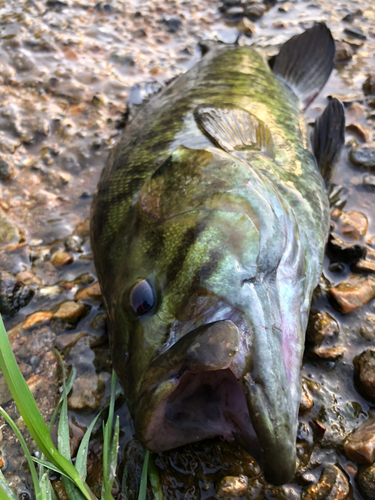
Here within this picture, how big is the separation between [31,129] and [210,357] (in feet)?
11.6

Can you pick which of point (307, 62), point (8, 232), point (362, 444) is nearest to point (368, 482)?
point (362, 444)

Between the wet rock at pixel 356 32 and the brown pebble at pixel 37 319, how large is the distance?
5577 mm

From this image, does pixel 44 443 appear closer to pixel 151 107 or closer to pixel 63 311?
pixel 63 311

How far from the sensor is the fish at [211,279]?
53.8 inches

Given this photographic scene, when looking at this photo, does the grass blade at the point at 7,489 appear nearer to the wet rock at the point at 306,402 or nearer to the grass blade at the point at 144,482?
the grass blade at the point at 144,482

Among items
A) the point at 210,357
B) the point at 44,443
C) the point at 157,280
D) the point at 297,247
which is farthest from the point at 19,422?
the point at 297,247

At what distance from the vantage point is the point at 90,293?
107 inches

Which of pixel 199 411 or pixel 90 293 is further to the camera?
pixel 90 293

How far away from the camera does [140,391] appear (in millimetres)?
1516

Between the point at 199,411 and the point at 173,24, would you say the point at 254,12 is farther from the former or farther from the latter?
the point at 199,411

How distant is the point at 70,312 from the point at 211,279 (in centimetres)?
143

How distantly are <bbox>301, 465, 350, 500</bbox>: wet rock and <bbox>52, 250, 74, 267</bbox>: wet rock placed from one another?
2.16m

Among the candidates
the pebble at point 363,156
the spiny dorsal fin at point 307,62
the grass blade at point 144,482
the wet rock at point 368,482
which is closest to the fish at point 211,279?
the grass blade at point 144,482

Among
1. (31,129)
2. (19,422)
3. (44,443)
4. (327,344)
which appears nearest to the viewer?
(44,443)
